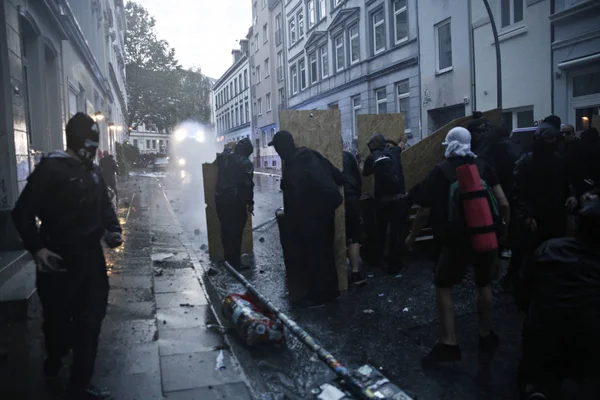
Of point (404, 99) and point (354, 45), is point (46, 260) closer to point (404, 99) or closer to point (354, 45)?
point (404, 99)

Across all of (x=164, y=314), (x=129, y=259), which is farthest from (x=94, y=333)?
(x=129, y=259)

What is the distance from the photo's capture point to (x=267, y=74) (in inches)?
1833

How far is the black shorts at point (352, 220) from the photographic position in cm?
637

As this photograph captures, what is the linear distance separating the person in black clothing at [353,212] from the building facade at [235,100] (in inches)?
1675

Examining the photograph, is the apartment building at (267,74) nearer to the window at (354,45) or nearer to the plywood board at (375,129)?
the window at (354,45)

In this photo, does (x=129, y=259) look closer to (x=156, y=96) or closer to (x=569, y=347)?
(x=569, y=347)

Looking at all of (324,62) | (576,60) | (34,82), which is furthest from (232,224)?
(324,62)

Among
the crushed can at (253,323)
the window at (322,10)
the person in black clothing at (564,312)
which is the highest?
the window at (322,10)

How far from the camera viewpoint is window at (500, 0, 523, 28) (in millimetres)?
15219

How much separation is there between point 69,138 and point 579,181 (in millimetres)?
5091

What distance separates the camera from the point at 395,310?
5438mm

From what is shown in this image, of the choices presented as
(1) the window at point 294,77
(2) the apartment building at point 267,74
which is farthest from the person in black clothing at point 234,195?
(2) the apartment building at point 267,74

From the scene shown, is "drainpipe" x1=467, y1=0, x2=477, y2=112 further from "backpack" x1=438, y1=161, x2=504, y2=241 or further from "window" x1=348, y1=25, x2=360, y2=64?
"backpack" x1=438, y1=161, x2=504, y2=241

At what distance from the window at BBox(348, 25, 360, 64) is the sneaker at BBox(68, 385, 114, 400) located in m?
26.2
